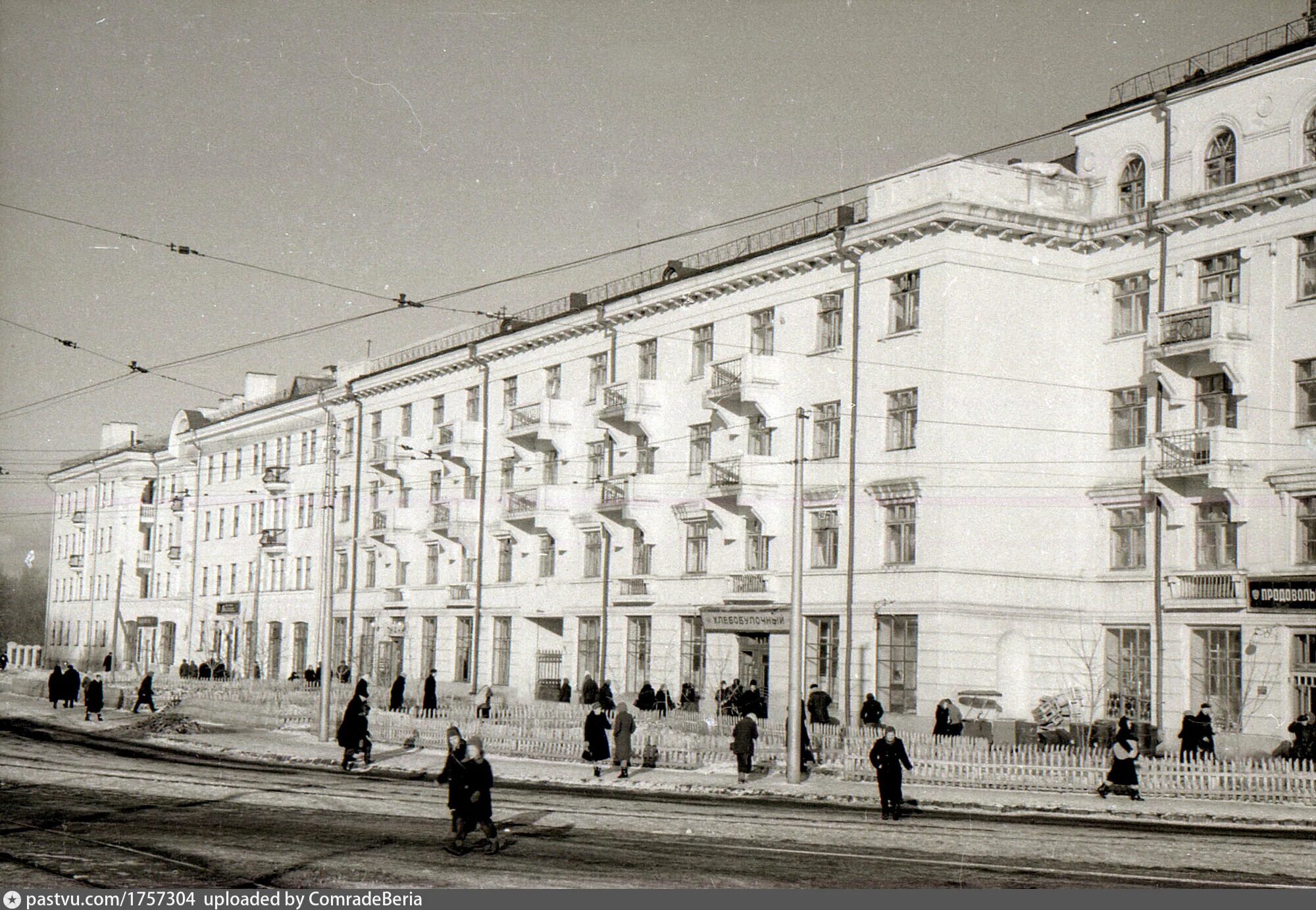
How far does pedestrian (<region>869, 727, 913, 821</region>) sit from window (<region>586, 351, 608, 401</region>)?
31.8 meters

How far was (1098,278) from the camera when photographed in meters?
41.8

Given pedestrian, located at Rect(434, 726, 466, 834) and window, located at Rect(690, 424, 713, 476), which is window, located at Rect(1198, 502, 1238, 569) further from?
pedestrian, located at Rect(434, 726, 466, 834)

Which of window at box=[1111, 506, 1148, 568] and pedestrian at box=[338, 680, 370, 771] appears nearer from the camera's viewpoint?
pedestrian at box=[338, 680, 370, 771]

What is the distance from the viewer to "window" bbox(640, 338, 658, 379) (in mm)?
51250

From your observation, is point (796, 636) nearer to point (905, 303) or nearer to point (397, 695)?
point (905, 303)

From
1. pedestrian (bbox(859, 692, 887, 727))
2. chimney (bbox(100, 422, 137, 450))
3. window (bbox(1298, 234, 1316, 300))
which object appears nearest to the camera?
Answer: pedestrian (bbox(859, 692, 887, 727))

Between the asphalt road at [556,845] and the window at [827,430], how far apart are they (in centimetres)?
1793

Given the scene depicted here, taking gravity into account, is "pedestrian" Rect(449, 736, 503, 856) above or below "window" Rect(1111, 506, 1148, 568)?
below

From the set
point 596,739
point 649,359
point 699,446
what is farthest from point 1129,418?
point 596,739

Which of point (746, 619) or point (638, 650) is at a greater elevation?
point (746, 619)

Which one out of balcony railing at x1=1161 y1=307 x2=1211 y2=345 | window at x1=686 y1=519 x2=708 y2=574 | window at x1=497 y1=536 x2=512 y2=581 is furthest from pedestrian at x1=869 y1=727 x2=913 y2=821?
window at x1=497 y1=536 x2=512 y2=581

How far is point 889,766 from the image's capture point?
903 inches

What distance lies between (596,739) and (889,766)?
979 cm

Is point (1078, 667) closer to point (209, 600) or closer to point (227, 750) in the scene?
point (227, 750)
